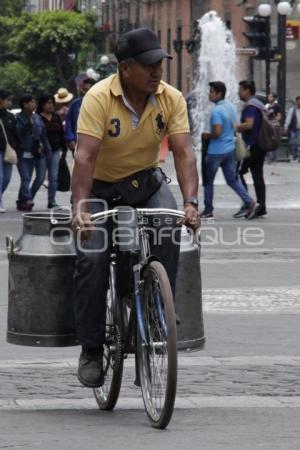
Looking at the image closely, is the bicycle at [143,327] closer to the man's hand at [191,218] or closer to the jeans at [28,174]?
the man's hand at [191,218]

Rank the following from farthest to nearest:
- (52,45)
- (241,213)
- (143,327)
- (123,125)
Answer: (52,45) → (241,213) → (123,125) → (143,327)

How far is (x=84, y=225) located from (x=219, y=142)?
1277 cm

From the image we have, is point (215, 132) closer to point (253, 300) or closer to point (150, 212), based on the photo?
point (253, 300)

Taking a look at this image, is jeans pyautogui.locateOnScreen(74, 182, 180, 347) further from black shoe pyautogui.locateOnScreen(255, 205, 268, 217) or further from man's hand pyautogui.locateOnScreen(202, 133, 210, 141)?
black shoe pyautogui.locateOnScreen(255, 205, 268, 217)

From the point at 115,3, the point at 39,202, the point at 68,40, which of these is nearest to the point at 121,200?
the point at 39,202

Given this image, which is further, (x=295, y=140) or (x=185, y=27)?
(x=185, y=27)

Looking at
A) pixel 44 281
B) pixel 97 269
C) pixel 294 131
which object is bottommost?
pixel 294 131

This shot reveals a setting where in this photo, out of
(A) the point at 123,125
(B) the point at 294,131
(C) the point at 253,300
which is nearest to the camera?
(A) the point at 123,125

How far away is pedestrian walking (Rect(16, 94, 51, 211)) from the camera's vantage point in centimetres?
2120

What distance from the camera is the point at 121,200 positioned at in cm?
723

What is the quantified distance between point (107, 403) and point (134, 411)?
13cm

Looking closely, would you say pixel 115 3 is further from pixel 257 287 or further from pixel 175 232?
pixel 175 232

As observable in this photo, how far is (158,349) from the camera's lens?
22.0 ft

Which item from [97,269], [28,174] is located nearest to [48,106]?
[28,174]
